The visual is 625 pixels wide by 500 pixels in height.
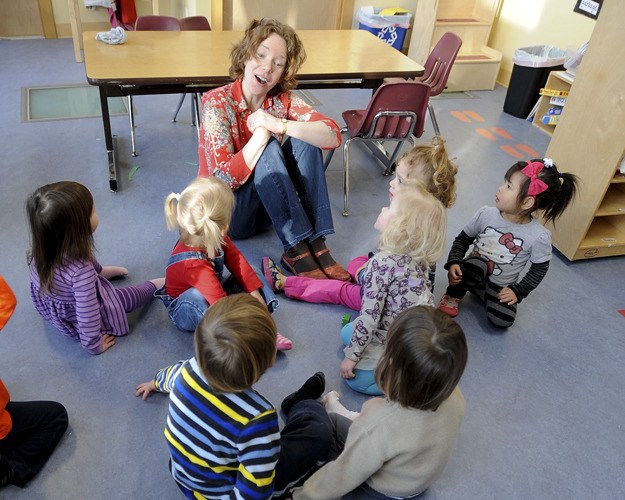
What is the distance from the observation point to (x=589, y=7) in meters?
3.94

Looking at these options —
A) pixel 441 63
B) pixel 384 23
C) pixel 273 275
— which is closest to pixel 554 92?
pixel 441 63

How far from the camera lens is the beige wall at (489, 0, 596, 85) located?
410 centimetres

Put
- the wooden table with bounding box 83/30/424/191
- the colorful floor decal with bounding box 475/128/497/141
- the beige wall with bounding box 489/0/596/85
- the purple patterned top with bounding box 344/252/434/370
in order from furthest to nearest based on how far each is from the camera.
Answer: the beige wall with bounding box 489/0/596/85, the colorful floor decal with bounding box 475/128/497/141, the wooden table with bounding box 83/30/424/191, the purple patterned top with bounding box 344/252/434/370

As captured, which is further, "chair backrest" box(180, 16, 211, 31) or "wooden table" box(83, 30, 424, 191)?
"chair backrest" box(180, 16, 211, 31)

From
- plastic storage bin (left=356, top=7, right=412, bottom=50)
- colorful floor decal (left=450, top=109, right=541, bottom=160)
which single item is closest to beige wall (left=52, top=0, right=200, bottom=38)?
plastic storage bin (left=356, top=7, right=412, bottom=50)

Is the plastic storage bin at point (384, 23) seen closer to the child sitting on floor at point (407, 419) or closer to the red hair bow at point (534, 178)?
the red hair bow at point (534, 178)

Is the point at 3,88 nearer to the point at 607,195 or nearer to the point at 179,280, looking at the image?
the point at 179,280

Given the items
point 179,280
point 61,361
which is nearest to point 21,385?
point 61,361

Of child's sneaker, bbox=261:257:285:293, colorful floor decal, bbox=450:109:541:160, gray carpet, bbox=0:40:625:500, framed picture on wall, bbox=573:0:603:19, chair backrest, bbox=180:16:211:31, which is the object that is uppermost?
framed picture on wall, bbox=573:0:603:19

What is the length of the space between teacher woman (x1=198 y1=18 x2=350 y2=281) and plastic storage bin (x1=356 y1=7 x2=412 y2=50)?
8.53ft

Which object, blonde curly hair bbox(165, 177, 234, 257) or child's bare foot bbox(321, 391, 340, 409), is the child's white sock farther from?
blonde curly hair bbox(165, 177, 234, 257)

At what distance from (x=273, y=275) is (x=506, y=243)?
0.95m

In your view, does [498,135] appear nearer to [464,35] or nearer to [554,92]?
[554,92]

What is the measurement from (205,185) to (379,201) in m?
1.41
